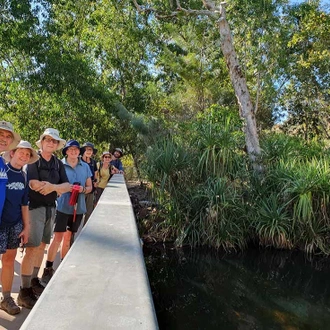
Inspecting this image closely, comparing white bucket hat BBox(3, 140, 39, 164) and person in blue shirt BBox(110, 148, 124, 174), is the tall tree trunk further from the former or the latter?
white bucket hat BBox(3, 140, 39, 164)

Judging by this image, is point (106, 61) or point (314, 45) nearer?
point (314, 45)

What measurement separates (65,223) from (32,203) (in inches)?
30.7

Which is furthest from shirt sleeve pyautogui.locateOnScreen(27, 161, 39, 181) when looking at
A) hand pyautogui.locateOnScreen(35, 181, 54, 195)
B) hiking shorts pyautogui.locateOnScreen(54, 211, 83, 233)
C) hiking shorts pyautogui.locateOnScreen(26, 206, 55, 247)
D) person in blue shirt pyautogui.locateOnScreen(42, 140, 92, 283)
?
hiking shorts pyautogui.locateOnScreen(54, 211, 83, 233)

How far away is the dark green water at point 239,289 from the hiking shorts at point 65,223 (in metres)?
Result: 1.69

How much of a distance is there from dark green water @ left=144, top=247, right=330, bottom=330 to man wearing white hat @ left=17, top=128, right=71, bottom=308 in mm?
1952

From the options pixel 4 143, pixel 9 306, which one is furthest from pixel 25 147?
pixel 9 306

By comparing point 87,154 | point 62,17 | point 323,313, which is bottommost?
point 323,313

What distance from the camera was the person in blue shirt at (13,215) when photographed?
2791 mm

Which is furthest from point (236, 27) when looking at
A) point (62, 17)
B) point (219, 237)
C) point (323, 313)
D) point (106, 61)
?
point (323, 313)

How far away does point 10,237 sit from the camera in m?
2.88

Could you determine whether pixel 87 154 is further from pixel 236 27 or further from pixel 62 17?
pixel 62 17

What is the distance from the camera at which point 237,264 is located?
22.6 feet

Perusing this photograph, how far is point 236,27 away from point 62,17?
24.5 ft

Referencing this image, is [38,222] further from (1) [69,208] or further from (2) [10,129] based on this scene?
(2) [10,129]
